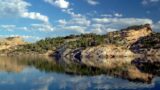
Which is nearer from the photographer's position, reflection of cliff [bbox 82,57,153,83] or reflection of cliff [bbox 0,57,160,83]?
reflection of cliff [bbox 82,57,153,83]

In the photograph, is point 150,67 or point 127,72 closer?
point 127,72

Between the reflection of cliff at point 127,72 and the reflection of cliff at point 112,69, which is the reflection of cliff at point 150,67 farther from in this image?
the reflection of cliff at point 127,72

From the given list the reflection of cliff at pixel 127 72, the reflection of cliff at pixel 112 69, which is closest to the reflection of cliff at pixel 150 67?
the reflection of cliff at pixel 112 69

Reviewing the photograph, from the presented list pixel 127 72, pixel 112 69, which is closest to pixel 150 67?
pixel 112 69

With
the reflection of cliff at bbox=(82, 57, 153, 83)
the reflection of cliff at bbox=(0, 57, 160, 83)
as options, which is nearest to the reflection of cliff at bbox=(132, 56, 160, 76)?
the reflection of cliff at bbox=(0, 57, 160, 83)

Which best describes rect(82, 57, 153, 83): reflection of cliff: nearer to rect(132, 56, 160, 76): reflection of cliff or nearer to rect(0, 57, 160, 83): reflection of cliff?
rect(0, 57, 160, 83): reflection of cliff

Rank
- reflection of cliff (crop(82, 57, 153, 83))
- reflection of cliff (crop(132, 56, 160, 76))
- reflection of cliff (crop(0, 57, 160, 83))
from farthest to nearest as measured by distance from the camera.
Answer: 1. reflection of cliff (crop(132, 56, 160, 76))
2. reflection of cliff (crop(0, 57, 160, 83))
3. reflection of cliff (crop(82, 57, 153, 83))

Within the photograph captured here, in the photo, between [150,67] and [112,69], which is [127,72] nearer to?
[112,69]

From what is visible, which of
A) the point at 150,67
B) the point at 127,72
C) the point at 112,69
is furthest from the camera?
the point at 150,67

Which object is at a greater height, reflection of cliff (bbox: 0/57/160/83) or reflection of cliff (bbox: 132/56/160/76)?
reflection of cliff (bbox: 132/56/160/76)

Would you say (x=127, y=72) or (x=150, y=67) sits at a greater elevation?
(x=150, y=67)

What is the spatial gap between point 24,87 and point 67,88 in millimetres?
9477

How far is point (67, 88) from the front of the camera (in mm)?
63344

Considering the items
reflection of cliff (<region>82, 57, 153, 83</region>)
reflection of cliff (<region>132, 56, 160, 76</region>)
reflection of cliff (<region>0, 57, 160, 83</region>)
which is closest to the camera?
reflection of cliff (<region>82, 57, 153, 83</region>)
